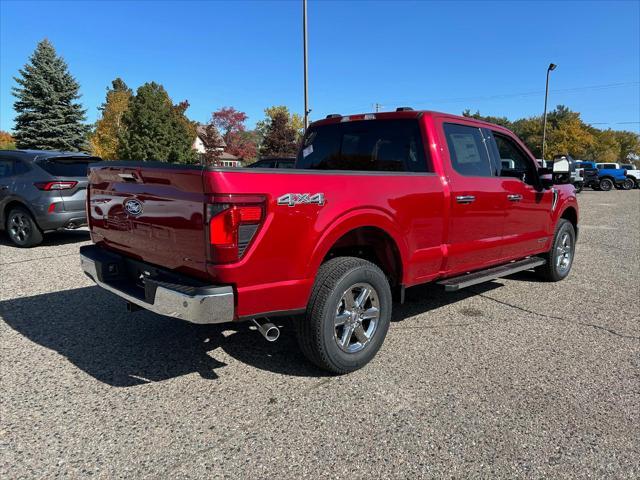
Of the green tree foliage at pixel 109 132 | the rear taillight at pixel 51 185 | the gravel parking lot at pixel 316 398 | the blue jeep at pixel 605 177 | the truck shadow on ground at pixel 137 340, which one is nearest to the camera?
the gravel parking lot at pixel 316 398

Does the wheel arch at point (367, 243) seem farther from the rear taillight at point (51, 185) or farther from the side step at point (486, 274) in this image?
the rear taillight at point (51, 185)

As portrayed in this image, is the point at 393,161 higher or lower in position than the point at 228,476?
higher

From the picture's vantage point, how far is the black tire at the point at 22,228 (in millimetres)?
7633

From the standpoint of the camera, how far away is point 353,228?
10.5 ft

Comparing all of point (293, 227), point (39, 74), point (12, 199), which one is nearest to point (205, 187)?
point (293, 227)

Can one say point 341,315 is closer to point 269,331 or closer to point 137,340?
point 269,331

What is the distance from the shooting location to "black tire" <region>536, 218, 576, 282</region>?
587 centimetres

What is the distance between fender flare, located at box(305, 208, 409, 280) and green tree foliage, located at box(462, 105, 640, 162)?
43.9m

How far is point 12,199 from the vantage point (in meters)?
7.71

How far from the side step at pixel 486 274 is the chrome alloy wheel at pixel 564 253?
0.59m

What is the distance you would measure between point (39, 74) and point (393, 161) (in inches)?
1739

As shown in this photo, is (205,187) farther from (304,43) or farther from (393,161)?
(304,43)

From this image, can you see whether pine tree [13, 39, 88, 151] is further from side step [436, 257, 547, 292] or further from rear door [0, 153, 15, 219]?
side step [436, 257, 547, 292]

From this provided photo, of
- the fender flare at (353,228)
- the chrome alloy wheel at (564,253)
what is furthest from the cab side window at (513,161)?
the fender flare at (353,228)
